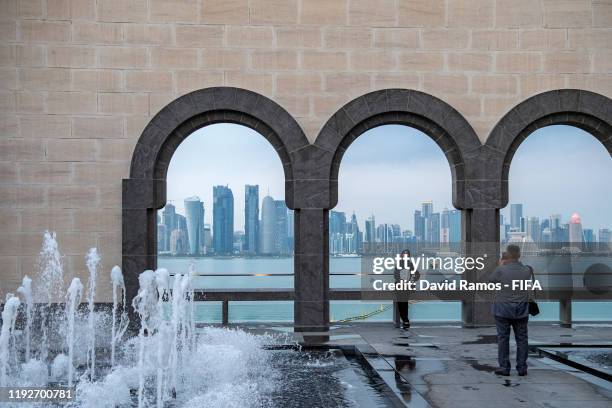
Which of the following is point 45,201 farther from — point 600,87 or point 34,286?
point 600,87

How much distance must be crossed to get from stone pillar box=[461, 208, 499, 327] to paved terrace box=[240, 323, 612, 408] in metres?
0.43

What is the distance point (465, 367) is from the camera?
1087cm

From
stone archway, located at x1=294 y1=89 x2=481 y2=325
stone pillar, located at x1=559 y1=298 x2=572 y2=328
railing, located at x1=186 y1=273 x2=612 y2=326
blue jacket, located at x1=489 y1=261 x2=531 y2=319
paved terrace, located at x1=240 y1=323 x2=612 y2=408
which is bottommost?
paved terrace, located at x1=240 y1=323 x2=612 y2=408

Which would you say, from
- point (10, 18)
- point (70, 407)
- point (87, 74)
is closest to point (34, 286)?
point (87, 74)

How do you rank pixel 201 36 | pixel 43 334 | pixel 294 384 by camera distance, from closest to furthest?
pixel 294 384, pixel 43 334, pixel 201 36

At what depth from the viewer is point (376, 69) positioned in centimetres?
1544

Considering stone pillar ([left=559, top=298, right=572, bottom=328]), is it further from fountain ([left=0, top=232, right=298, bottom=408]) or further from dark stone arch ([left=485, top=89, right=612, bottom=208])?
fountain ([left=0, top=232, right=298, bottom=408])

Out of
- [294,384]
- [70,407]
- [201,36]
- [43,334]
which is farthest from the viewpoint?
[201,36]

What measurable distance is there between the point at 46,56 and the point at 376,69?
6.76 metres

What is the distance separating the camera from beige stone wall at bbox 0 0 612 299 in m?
14.9

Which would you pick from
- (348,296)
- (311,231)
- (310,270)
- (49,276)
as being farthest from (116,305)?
(348,296)

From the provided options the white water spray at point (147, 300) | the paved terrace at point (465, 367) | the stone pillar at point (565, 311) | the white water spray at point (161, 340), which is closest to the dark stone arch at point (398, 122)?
the paved terrace at point (465, 367)

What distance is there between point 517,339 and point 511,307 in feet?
1.89

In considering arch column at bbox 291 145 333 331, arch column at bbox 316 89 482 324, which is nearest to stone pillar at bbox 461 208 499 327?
arch column at bbox 316 89 482 324
